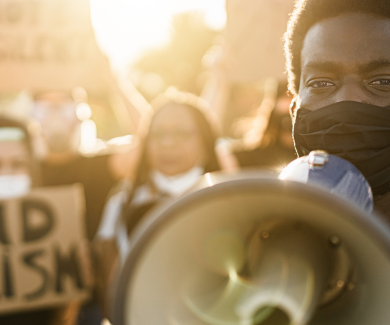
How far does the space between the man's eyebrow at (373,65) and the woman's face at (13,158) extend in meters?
2.56

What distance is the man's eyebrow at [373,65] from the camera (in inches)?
29.8

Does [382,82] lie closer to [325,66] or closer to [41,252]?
[325,66]

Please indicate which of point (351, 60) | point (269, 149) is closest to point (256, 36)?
point (351, 60)

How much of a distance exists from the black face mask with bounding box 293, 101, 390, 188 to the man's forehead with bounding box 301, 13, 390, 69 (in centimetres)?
8

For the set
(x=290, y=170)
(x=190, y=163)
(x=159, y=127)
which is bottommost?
(x=190, y=163)

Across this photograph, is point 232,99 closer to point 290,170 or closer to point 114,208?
point 114,208

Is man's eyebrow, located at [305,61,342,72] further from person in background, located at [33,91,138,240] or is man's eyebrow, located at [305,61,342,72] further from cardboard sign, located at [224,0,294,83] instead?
person in background, located at [33,91,138,240]

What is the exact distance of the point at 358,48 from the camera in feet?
2.50

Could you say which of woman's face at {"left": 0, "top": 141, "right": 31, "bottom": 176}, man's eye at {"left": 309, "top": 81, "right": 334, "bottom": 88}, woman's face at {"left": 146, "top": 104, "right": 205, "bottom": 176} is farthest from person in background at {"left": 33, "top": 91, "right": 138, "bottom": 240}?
man's eye at {"left": 309, "top": 81, "right": 334, "bottom": 88}

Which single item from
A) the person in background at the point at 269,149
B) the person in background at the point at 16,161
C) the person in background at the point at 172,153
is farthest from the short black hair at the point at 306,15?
the person in background at the point at 16,161

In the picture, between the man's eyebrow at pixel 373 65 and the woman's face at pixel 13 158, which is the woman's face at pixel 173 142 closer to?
the woman's face at pixel 13 158

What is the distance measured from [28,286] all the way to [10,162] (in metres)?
0.85

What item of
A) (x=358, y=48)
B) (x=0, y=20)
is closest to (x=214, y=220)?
(x=358, y=48)

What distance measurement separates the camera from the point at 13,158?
2904 millimetres
